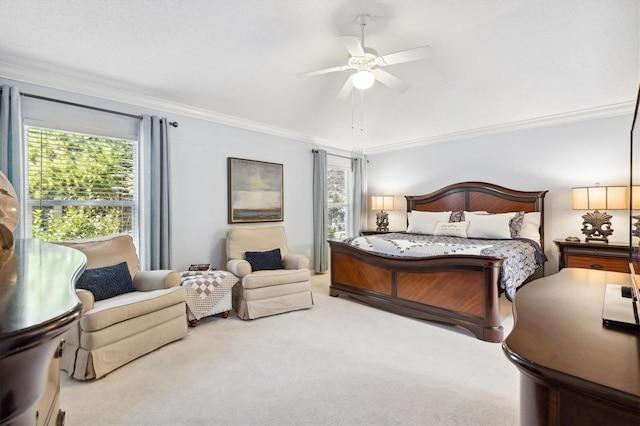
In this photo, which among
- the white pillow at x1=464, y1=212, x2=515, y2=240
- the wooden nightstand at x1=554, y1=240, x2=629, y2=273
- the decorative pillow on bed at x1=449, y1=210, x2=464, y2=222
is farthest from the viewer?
the decorative pillow on bed at x1=449, y1=210, x2=464, y2=222

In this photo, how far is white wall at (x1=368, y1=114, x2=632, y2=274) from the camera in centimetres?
400

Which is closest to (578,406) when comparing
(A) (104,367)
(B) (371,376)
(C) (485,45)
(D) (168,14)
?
(B) (371,376)

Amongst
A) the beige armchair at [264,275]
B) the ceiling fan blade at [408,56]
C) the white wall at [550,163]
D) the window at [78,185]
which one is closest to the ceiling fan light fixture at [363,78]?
the ceiling fan blade at [408,56]

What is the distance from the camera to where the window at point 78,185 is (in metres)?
2.97

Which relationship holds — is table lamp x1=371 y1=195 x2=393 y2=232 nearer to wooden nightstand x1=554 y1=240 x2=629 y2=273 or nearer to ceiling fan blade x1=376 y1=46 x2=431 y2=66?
wooden nightstand x1=554 y1=240 x2=629 y2=273

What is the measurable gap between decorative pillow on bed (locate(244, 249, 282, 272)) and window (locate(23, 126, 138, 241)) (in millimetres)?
1345

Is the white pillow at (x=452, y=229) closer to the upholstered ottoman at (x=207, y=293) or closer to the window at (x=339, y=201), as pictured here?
the window at (x=339, y=201)

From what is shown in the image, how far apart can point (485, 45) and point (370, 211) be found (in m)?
3.69

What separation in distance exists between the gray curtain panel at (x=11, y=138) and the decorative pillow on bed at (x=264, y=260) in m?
2.19

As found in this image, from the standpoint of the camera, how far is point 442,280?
328 centimetres

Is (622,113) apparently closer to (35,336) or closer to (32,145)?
(35,336)

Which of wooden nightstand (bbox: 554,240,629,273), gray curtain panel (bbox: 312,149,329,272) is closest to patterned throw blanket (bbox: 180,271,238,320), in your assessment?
gray curtain panel (bbox: 312,149,329,272)

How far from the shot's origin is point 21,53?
8.98ft

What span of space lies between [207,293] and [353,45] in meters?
2.73
